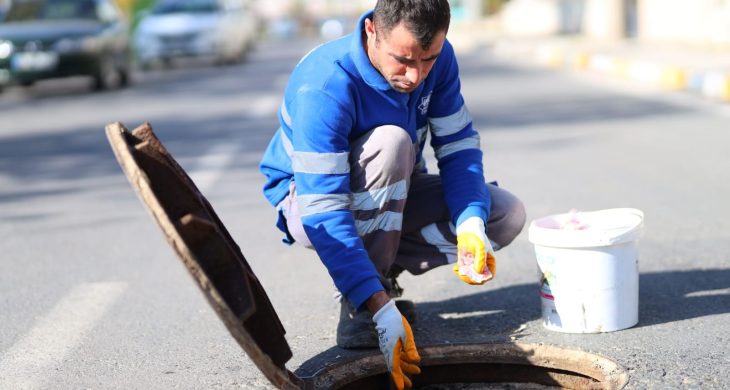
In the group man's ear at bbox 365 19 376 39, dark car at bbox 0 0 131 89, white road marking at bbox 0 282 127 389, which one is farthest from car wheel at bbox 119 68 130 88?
man's ear at bbox 365 19 376 39

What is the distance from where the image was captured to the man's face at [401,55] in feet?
10.9

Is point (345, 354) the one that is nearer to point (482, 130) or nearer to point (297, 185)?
point (297, 185)

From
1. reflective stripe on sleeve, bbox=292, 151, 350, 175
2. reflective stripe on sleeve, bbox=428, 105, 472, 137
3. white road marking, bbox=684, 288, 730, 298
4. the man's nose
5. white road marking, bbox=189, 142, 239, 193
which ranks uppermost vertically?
the man's nose

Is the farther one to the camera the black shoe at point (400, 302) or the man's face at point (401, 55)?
the black shoe at point (400, 302)

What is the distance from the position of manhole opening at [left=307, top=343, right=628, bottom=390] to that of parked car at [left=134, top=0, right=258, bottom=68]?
18.8 meters

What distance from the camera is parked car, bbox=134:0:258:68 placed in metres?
21.8

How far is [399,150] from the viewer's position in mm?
3629

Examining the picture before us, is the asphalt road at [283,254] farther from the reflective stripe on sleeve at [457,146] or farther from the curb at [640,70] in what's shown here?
the reflective stripe on sleeve at [457,146]

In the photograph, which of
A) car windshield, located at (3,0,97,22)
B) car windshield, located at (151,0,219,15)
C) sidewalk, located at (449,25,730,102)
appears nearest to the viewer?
sidewalk, located at (449,25,730,102)

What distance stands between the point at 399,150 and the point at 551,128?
649cm

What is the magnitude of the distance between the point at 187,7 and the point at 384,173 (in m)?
20.2

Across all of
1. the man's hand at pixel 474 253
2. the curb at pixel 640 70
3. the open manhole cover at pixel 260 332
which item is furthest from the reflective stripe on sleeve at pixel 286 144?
the curb at pixel 640 70

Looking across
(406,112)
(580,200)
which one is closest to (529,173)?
(580,200)

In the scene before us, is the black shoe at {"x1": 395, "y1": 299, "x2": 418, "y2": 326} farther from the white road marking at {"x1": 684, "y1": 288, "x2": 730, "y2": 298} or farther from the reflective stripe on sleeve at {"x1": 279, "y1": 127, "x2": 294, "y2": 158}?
the white road marking at {"x1": 684, "y1": 288, "x2": 730, "y2": 298}
